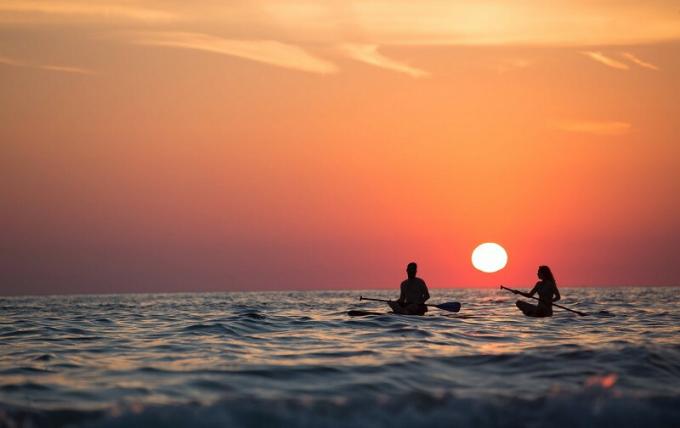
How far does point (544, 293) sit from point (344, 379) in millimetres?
15887

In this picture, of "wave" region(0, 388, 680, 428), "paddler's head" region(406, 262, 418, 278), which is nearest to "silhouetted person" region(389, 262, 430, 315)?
"paddler's head" region(406, 262, 418, 278)

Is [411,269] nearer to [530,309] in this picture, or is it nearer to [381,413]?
[530,309]

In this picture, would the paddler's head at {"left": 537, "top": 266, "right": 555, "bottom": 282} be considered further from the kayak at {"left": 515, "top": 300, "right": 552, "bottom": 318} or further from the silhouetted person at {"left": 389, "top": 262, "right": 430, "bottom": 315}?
the silhouetted person at {"left": 389, "top": 262, "right": 430, "bottom": 315}

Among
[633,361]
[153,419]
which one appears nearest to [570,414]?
[633,361]

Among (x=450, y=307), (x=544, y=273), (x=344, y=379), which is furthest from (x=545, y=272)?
(x=344, y=379)

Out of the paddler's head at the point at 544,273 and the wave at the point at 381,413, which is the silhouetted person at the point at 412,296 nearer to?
the paddler's head at the point at 544,273

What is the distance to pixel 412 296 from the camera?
27172mm

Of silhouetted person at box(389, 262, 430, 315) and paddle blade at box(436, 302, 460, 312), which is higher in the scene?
silhouetted person at box(389, 262, 430, 315)

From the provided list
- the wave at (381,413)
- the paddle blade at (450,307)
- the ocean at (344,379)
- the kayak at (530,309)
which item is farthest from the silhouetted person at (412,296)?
the wave at (381,413)

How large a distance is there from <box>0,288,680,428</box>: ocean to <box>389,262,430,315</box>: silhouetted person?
5.21 m

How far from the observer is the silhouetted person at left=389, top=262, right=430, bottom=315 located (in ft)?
88.5

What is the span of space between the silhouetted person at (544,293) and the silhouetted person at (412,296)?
352 cm

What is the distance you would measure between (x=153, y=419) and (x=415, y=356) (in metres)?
7.13

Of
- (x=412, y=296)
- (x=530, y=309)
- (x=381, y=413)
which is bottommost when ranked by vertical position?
(x=381, y=413)
